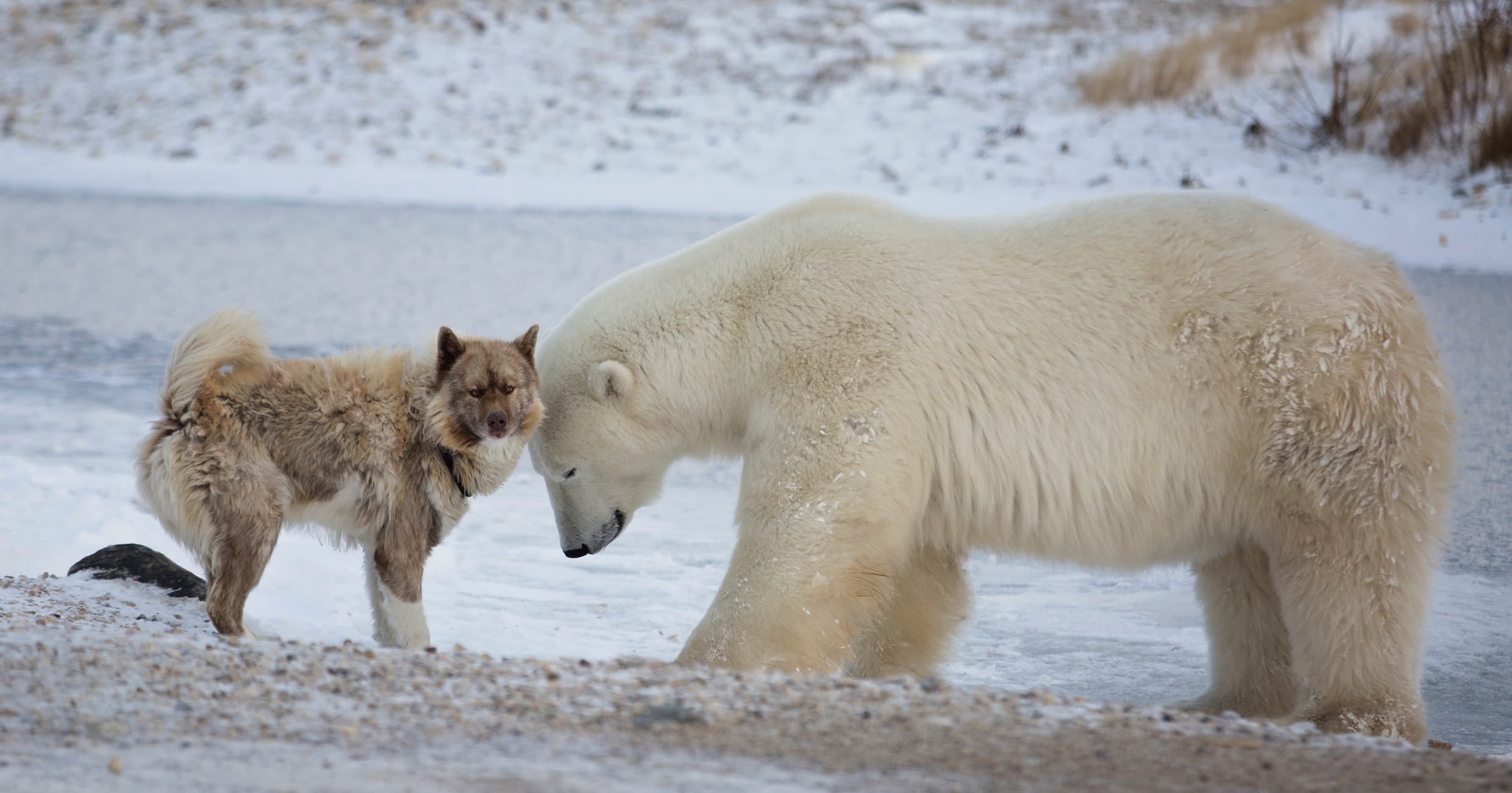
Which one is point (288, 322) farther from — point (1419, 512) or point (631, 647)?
point (1419, 512)

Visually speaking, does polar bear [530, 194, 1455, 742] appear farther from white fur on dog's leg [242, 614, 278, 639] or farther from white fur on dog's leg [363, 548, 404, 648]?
white fur on dog's leg [242, 614, 278, 639]

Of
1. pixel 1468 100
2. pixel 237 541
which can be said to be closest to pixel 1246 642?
pixel 237 541

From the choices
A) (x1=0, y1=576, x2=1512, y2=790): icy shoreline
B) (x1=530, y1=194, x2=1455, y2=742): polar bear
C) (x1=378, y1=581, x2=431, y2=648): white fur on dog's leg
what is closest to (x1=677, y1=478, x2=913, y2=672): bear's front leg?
(x1=530, y1=194, x2=1455, y2=742): polar bear

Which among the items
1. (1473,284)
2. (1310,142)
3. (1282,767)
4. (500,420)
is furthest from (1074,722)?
(1310,142)

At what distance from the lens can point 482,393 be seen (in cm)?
374

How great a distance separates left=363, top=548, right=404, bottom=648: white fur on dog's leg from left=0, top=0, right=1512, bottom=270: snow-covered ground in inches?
340

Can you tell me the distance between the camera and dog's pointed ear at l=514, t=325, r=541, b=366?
12.8ft

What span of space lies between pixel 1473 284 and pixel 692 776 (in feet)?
27.9

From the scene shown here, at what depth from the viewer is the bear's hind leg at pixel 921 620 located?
155 inches

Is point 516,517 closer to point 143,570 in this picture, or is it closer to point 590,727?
point 143,570

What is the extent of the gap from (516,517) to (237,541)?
7.34ft

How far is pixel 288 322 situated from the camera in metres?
8.46

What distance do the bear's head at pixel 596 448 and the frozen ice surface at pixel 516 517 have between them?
41 centimetres

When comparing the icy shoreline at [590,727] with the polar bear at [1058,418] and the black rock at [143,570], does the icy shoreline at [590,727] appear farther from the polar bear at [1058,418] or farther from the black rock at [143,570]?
the black rock at [143,570]
